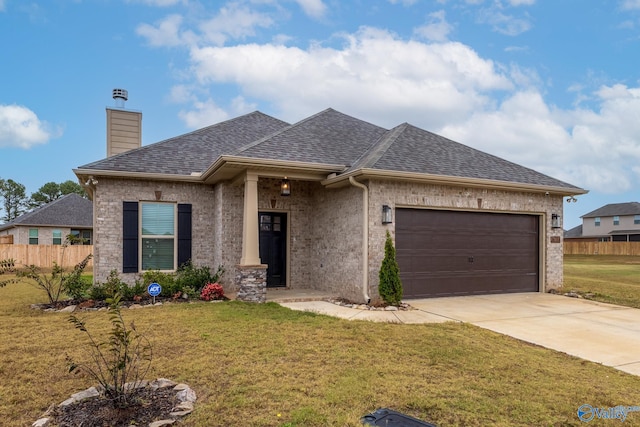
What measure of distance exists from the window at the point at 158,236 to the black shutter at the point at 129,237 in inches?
8.0

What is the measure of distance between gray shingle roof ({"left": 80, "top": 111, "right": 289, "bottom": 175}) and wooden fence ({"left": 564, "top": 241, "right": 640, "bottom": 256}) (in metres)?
32.8

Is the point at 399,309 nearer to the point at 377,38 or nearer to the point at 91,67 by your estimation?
the point at 377,38

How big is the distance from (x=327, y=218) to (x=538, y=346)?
591 centimetres


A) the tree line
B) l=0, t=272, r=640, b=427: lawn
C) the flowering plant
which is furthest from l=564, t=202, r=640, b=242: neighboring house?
the tree line

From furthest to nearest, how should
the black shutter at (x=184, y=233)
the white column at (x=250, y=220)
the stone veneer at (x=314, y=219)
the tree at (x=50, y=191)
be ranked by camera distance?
the tree at (x=50, y=191) → the black shutter at (x=184, y=233) → the stone veneer at (x=314, y=219) → the white column at (x=250, y=220)

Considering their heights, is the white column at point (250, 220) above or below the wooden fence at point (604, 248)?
above

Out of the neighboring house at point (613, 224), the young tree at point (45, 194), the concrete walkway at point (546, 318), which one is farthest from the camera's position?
the young tree at point (45, 194)

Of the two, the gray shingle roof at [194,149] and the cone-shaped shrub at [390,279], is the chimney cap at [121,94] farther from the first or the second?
the cone-shaped shrub at [390,279]

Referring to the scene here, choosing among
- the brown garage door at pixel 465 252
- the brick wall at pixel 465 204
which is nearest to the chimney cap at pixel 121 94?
the brick wall at pixel 465 204

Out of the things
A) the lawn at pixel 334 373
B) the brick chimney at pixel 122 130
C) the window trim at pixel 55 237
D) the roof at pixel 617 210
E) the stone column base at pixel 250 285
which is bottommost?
the lawn at pixel 334 373

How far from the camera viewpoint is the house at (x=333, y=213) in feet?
29.1

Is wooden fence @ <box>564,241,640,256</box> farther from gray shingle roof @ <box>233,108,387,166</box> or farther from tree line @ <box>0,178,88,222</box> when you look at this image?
tree line @ <box>0,178,88,222</box>

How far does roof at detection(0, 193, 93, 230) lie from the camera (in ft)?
78.6

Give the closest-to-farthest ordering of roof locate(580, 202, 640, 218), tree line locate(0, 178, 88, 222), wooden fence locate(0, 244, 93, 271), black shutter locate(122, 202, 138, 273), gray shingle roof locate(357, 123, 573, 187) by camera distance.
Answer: gray shingle roof locate(357, 123, 573, 187) → black shutter locate(122, 202, 138, 273) → wooden fence locate(0, 244, 93, 271) → roof locate(580, 202, 640, 218) → tree line locate(0, 178, 88, 222)
